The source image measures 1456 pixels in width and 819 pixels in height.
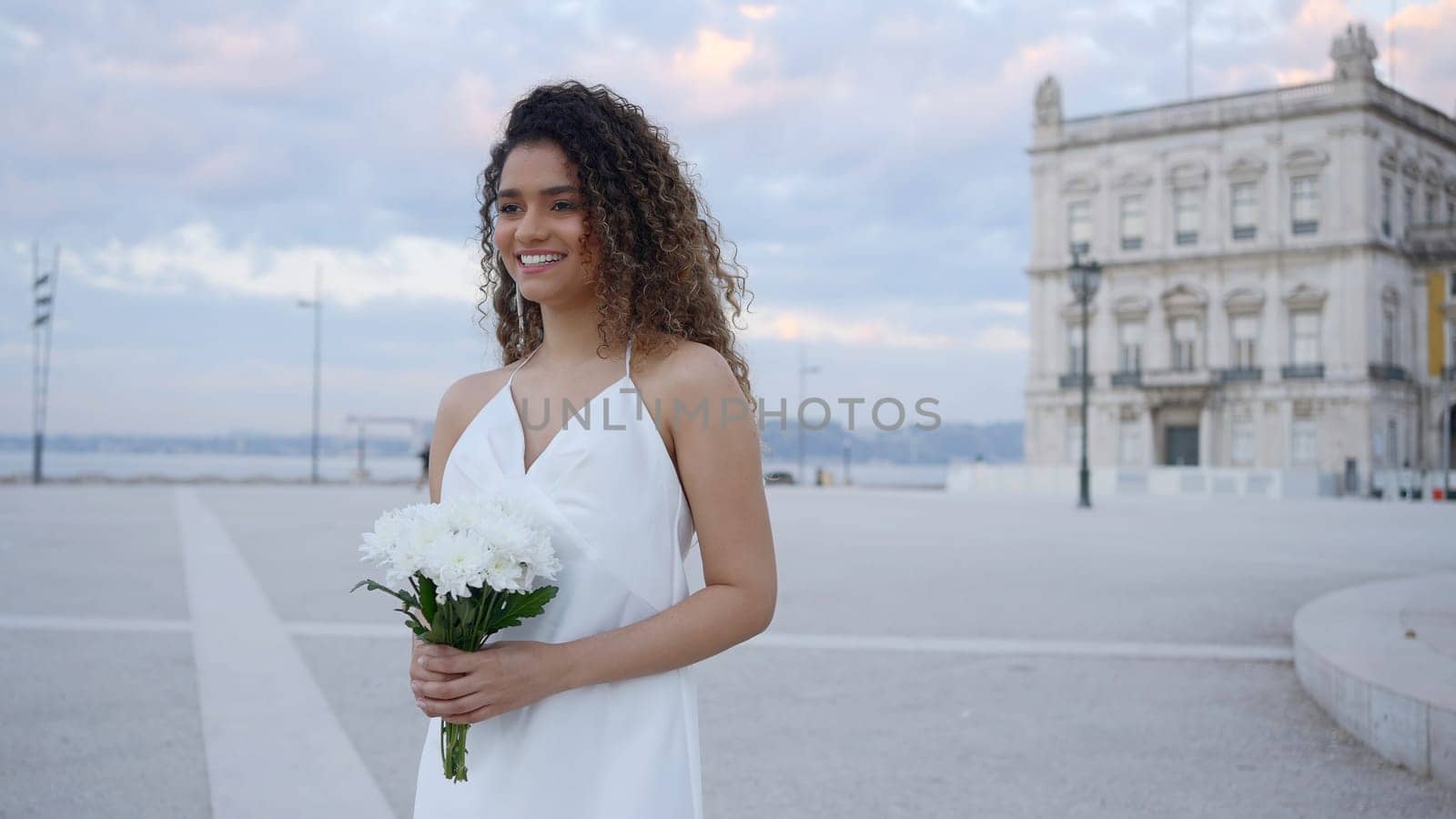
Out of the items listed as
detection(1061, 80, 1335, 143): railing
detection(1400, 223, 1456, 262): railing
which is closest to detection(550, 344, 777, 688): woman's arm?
detection(1061, 80, 1335, 143): railing

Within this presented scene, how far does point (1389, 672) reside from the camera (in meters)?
5.15

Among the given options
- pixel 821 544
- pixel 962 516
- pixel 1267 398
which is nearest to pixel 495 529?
pixel 821 544

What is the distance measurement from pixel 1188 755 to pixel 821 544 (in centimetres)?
1052


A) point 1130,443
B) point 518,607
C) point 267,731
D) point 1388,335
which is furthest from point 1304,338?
point 518,607

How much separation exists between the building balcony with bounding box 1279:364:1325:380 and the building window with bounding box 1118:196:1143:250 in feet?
23.5

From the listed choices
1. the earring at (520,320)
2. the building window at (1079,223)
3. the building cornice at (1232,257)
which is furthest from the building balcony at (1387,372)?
the earring at (520,320)

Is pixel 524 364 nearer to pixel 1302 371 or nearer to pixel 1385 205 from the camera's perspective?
pixel 1302 371

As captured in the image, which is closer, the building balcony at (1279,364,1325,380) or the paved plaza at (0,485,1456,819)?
the paved plaza at (0,485,1456,819)

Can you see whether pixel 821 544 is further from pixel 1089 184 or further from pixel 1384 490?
pixel 1089 184

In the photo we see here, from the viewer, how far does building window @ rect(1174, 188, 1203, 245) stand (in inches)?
1854

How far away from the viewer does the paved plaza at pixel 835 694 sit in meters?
4.32

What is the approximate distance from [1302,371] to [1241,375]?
1995 mm

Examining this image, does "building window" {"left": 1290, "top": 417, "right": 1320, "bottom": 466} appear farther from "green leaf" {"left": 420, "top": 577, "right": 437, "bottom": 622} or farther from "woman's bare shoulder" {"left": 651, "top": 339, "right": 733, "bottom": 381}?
"green leaf" {"left": 420, "top": 577, "right": 437, "bottom": 622}

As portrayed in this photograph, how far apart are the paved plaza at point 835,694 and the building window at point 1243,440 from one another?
3327 centimetres
